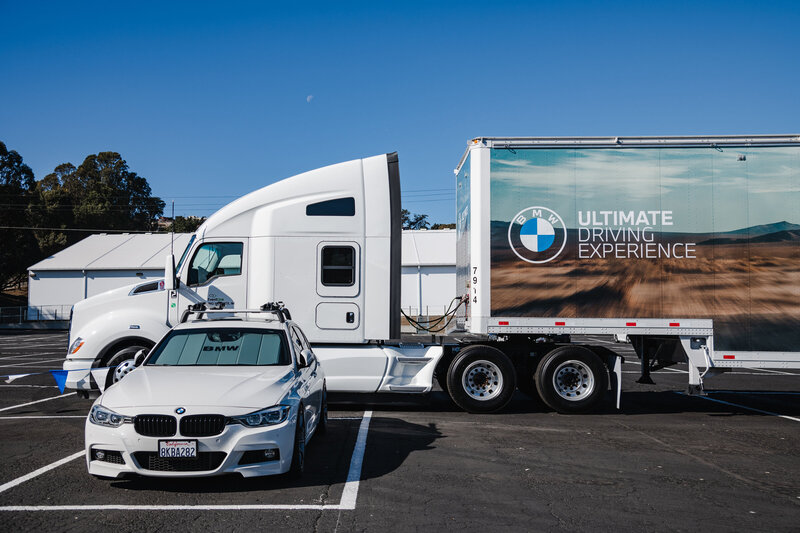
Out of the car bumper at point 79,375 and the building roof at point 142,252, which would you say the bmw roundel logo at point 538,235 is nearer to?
the car bumper at point 79,375

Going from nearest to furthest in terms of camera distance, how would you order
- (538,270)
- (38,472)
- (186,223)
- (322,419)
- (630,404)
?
(38,472), (322,419), (538,270), (630,404), (186,223)

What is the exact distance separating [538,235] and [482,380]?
2.53 metres

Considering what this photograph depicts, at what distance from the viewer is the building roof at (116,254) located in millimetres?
45219

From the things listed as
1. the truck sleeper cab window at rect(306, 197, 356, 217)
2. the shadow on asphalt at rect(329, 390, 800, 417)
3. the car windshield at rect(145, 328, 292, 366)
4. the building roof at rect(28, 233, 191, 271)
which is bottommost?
the shadow on asphalt at rect(329, 390, 800, 417)

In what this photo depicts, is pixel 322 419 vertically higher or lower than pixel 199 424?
lower

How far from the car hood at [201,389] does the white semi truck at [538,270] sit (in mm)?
3761

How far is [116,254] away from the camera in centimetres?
4697

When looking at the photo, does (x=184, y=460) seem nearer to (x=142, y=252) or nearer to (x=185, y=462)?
(x=185, y=462)

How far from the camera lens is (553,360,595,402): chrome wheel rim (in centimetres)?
1040

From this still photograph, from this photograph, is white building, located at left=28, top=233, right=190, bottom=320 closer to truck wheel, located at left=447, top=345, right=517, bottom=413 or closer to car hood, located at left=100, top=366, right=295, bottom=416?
truck wheel, located at left=447, top=345, right=517, bottom=413

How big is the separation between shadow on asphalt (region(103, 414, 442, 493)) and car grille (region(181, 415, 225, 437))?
627mm

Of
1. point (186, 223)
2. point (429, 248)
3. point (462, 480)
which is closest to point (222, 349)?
point (462, 480)

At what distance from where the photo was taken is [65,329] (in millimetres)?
42875

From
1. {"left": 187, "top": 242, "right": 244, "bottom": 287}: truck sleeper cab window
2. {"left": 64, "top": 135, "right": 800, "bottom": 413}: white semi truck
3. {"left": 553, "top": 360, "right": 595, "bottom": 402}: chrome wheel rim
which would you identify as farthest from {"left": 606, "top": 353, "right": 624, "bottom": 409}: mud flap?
{"left": 187, "top": 242, "right": 244, "bottom": 287}: truck sleeper cab window
